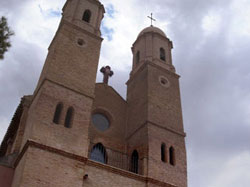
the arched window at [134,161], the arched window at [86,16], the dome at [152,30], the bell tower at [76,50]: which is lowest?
the arched window at [134,161]

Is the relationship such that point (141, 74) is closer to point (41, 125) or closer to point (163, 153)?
point (163, 153)

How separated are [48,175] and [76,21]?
34.1ft

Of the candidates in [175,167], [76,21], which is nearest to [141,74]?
[76,21]

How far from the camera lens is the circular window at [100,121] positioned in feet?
54.6

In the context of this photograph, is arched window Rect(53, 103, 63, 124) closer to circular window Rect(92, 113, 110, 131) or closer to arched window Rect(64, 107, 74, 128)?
arched window Rect(64, 107, 74, 128)

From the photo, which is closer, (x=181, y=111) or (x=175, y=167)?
(x=175, y=167)

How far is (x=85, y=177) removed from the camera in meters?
12.4

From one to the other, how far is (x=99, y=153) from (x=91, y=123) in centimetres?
166

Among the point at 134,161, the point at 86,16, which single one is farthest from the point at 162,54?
the point at 134,161

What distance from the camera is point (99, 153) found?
616 inches

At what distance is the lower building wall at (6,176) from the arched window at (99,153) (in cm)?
407

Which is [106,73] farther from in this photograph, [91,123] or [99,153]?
[99,153]

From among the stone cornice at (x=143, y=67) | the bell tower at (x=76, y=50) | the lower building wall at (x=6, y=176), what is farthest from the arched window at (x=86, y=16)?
the lower building wall at (x=6, y=176)

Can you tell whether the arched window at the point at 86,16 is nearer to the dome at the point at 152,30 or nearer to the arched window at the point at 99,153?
the dome at the point at 152,30
